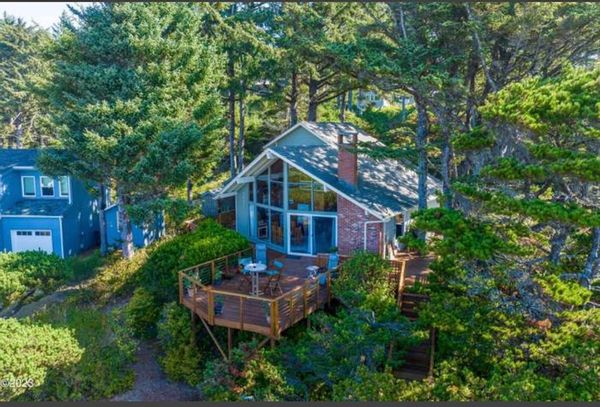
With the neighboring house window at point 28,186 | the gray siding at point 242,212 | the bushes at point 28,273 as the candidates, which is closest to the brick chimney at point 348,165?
the gray siding at point 242,212

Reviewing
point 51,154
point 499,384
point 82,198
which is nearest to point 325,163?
point 499,384

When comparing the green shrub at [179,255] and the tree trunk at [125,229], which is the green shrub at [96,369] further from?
the tree trunk at [125,229]

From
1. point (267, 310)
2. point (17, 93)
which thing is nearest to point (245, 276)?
point (267, 310)

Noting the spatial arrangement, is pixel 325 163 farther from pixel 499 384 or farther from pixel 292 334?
pixel 499 384

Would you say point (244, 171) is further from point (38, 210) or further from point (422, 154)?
point (38, 210)

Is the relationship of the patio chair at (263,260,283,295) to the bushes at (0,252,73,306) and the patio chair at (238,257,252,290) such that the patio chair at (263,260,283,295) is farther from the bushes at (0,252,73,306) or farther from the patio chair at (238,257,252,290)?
the bushes at (0,252,73,306)

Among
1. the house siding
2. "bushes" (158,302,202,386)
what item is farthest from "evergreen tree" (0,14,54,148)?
the house siding
